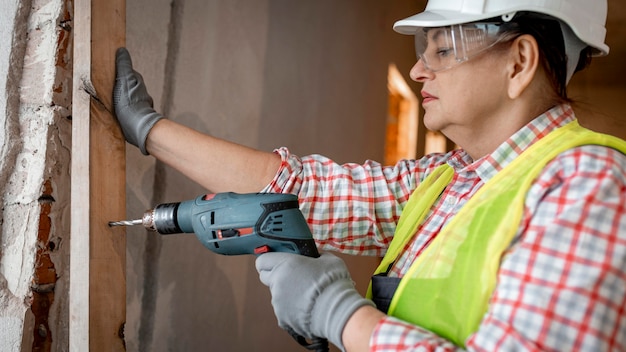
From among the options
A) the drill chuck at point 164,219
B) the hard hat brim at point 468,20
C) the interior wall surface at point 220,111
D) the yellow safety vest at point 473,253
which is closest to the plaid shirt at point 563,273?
the yellow safety vest at point 473,253

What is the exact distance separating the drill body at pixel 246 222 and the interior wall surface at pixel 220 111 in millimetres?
371

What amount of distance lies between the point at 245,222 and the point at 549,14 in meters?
0.77

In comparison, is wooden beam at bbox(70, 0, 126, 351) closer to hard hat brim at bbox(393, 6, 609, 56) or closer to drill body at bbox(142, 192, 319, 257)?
drill body at bbox(142, 192, 319, 257)

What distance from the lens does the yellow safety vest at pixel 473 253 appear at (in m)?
0.87

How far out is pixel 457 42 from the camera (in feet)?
3.73

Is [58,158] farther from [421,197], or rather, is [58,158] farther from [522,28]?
[522,28]

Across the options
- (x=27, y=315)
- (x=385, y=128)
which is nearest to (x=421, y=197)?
(x=27, y=315)

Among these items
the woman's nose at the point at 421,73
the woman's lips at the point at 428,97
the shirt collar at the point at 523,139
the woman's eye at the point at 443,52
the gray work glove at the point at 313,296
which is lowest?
the gray work glove at the point at 313,296

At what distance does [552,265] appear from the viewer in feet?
2.56

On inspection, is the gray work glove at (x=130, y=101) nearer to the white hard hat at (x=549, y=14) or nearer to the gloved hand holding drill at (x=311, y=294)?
the gloved hand holding drill at (x=311, y=294)

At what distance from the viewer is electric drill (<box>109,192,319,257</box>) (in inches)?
44.6

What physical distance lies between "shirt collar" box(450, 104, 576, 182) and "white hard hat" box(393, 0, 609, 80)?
138 mm

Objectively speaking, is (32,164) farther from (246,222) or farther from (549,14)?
(549,14)

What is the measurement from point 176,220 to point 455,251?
62 cm
